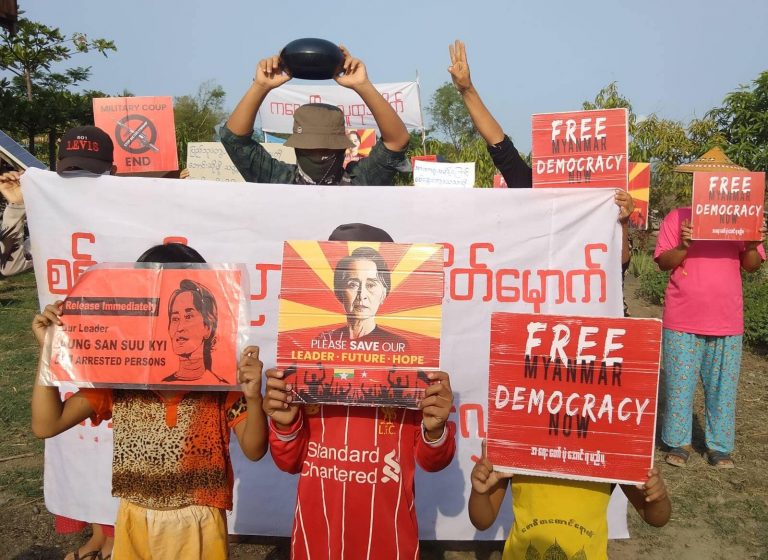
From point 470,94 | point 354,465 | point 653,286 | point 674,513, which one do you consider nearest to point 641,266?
point 653,286

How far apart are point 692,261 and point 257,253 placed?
2.92m

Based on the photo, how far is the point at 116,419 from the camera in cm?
221

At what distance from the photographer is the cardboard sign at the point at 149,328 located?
1.97 metres

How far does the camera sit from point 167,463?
2172mm

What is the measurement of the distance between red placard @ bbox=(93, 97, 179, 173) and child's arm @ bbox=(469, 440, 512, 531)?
3.49 m

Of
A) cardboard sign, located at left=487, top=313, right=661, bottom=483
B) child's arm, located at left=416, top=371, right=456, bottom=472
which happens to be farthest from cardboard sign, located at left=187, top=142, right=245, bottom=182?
cardboard sign, located at left=487, top=313, right=661, bottom=483

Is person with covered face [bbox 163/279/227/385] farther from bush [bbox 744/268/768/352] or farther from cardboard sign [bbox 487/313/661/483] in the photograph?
bush [bbox 744/268/768/352]

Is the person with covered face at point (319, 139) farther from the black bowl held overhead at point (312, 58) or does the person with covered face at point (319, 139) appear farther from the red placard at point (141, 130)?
the red placard at point (141, 130)

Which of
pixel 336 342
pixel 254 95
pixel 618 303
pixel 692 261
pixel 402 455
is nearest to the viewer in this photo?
pixel 336 342

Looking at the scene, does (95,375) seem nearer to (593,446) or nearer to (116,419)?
(116,419)

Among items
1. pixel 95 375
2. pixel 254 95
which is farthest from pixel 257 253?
pixel 95 375

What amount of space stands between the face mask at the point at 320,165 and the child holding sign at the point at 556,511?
180 centimetres

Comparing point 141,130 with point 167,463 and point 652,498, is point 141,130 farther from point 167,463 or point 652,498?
point 652,498

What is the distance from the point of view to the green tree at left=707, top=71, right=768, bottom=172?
29.8 feet
